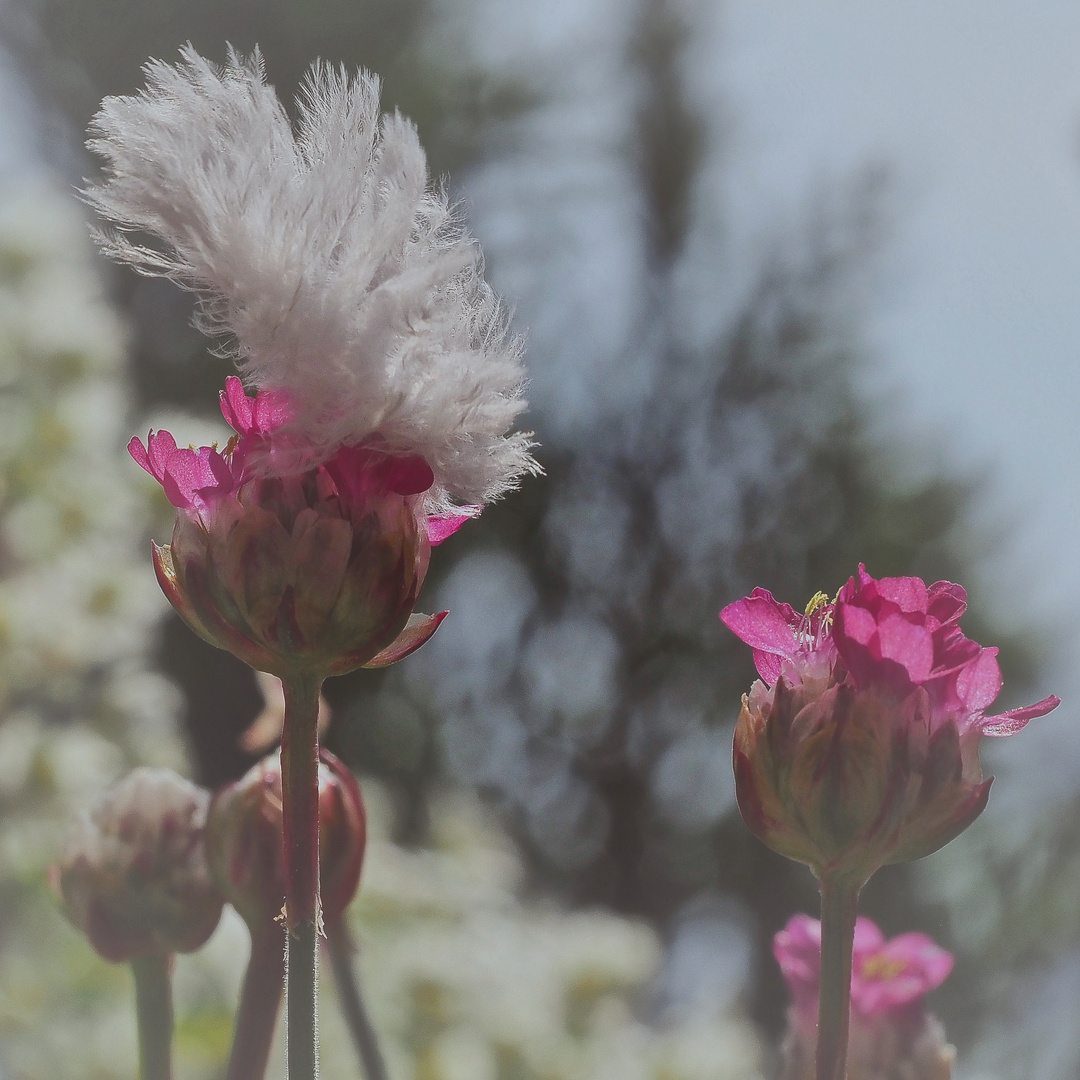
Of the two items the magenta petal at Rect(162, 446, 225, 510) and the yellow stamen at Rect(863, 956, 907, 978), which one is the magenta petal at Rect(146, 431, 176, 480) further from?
the yellow stamen at Rect(863, 956, 907, 978)

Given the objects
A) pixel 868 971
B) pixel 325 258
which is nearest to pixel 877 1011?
pixel 868 971

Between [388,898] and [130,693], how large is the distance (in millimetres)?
101

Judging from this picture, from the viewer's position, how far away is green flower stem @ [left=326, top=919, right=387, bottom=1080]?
132 mm

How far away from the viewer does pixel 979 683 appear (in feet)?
0.34

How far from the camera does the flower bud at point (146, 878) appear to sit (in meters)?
0.13

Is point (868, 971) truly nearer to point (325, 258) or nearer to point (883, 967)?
point (883, 967)

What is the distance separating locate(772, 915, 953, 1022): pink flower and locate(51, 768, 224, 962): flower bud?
7cm

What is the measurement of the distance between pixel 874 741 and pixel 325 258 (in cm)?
6

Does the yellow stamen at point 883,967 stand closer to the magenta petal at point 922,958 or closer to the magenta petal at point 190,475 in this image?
the magenta petal at point 922,958

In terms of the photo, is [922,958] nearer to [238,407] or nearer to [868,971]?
[868,971]

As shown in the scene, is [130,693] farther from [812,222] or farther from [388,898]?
[812,222]

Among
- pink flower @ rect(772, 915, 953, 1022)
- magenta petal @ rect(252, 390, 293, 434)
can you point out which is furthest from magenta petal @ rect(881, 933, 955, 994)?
magenta petal @ rect(252, 390, 293, 434)

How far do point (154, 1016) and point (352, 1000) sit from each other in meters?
0.03

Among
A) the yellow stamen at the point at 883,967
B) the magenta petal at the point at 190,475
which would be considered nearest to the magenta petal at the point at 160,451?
the magenta petal at the point at 190,475
